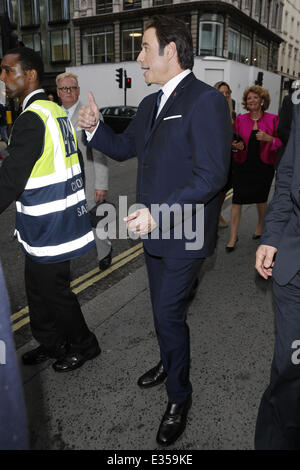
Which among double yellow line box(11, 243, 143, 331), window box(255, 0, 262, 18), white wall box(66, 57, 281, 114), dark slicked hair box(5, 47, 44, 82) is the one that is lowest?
double yellow line box(11, 243, 143, 331)

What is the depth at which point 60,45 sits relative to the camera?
3319 centimetres

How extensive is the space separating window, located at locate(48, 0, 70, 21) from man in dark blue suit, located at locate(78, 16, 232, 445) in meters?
34.9

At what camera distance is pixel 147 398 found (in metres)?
2.60

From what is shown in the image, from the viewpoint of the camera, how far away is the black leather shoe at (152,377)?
2688 mm

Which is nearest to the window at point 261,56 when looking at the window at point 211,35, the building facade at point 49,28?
the window at point 211,35

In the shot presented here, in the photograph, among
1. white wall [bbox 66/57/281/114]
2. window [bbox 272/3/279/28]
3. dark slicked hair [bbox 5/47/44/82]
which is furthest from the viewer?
window [bbox 272/3/279/28]

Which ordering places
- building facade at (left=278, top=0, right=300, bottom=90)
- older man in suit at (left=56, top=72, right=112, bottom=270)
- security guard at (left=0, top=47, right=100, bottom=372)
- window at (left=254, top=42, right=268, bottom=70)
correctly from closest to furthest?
1. security guard at (left=0, top=47, right=100, bottom=372)
2. older man in suit at (left=56, top=72, right=112, bottom=270)
3. window at (left=254, top=42, right=268, bottom=70)
4. building facade at (left=278, top=0, right=300, bottom=90)

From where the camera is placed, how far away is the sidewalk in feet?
7.53

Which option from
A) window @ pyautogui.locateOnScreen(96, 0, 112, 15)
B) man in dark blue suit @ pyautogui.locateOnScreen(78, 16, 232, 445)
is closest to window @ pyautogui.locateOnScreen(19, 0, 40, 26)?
window @ pyautogui.locateOnScreen(96, 0, 112, 15)

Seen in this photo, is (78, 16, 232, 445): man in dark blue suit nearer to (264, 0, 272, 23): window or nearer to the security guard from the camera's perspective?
the security guard

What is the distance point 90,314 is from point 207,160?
2.19 m

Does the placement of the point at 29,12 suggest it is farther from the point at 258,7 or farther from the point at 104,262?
the point at 104,262

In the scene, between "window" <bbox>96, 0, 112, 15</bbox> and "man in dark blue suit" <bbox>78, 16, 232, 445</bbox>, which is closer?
"man in dark blue suit" <bbox>78, 16, 232, 445</bbox>
